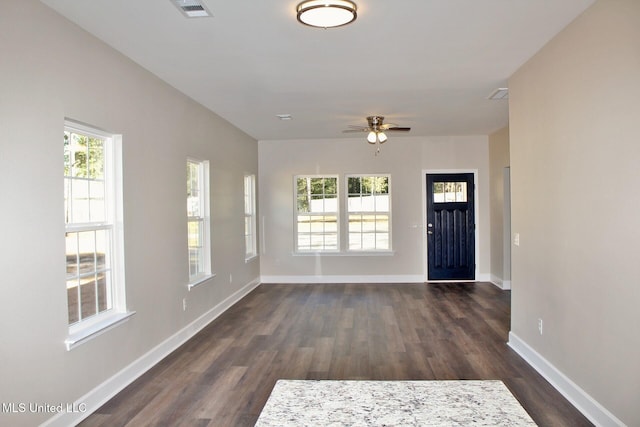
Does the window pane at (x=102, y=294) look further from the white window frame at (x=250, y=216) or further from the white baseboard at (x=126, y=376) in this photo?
the white window frame at (x=250, y=216)

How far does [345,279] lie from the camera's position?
816 cm

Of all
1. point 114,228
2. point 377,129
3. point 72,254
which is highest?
point 377,129

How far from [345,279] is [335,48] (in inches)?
209

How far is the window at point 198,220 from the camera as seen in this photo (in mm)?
5195

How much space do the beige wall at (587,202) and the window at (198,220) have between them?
3.53m

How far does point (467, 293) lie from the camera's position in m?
7.04

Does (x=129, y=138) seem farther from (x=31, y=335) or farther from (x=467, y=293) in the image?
(x=467, y=293)

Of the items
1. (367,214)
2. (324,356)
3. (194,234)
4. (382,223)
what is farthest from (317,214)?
(324,356)

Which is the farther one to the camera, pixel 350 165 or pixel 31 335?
pixel 350 165

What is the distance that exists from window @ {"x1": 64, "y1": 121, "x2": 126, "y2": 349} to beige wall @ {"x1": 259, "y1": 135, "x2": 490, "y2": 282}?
15.7 feet

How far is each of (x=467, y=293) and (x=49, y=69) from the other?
6.25m

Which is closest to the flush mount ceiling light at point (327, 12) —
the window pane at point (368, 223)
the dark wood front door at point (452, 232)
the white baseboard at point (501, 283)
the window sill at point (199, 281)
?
the window sill at point (199, 281)

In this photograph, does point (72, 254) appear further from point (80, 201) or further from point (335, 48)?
point (335, 48)

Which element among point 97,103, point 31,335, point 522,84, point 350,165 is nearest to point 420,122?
point 350,165
